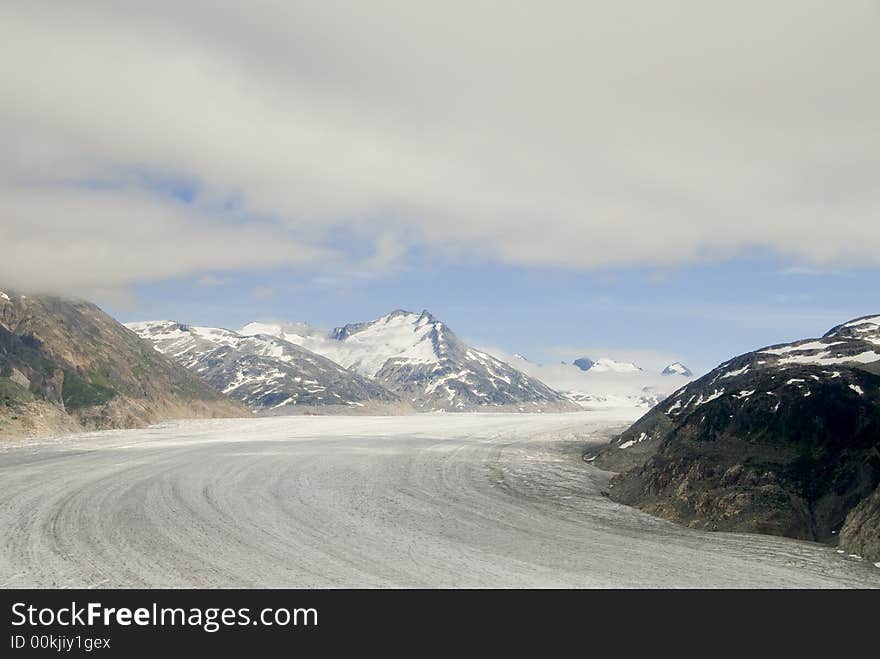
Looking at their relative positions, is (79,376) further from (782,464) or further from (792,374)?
(782,464)

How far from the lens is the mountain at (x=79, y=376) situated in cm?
7112

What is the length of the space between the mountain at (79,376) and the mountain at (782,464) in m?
56.5

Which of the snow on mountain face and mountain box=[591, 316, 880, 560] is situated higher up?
the snow on mountain face

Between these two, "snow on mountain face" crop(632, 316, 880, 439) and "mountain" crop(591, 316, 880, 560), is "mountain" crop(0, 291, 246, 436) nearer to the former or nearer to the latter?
"mountain" crop(591, 316, 880, 560)

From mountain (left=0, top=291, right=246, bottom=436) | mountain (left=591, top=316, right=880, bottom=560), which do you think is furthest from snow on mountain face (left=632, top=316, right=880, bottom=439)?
mountain (left=0, top=291, right=246, bottom=436)

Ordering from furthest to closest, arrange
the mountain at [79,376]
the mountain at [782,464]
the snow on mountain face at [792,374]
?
the mountain at [79,376], the snow on mountain face at [792,374], the mountain at [782,464]

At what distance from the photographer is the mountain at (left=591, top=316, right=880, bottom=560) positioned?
1872cm

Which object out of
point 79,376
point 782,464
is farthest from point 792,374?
point 79,376

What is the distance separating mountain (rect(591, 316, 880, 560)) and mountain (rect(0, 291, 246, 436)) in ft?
185

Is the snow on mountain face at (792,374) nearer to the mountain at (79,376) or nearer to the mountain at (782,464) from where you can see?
the mountain at (782,464)

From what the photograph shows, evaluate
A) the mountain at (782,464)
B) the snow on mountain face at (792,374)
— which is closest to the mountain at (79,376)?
the mountain at (782,464)
